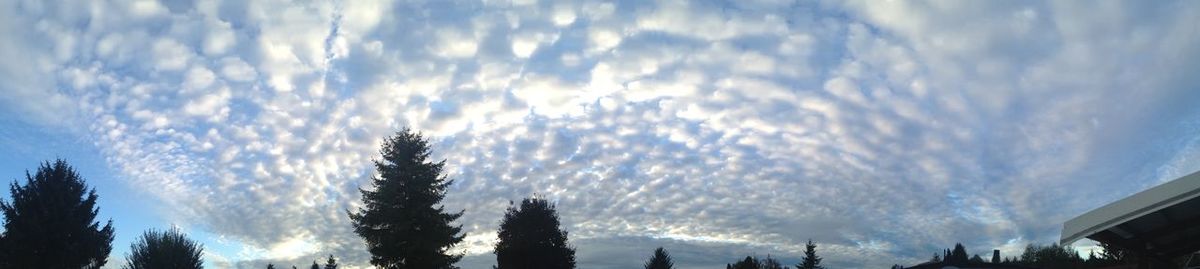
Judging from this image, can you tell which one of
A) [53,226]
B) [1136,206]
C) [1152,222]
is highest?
[53,226]

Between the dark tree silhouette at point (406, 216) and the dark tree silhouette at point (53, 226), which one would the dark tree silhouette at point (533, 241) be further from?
the dark tree silhouette at point (53, 226)

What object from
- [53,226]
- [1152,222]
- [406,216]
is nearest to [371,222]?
[406,216]

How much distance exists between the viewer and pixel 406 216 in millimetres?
31016

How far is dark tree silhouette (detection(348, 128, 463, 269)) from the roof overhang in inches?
988

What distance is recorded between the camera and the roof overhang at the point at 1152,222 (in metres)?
8.96

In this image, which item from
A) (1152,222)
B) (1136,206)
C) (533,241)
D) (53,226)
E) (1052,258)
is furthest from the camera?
(1052,258)

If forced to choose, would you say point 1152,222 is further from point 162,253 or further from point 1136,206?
point 162,253

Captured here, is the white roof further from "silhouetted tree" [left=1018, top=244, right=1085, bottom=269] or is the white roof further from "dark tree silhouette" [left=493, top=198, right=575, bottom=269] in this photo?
"dark tree silhouette" [left=493, top=198, right=575, bottom=269]

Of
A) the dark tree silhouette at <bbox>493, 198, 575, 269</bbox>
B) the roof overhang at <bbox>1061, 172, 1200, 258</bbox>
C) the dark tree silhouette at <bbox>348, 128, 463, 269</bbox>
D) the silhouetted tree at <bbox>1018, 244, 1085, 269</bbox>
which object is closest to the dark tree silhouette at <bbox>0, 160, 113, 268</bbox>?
the dark tree silhouette at <bbox>348, 128, 463, 269</bbox>

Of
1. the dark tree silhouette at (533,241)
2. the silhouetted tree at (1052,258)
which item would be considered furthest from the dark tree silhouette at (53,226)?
the silhouetted tree at (1052,258)

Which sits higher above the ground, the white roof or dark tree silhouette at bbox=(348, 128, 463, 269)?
dark tree silhouette at bbox=(348, 128, 463, 269)

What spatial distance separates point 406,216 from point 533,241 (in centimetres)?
1767

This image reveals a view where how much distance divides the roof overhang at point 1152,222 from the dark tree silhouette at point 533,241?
3894 centimetres

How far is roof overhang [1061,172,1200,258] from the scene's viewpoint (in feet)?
29.4
